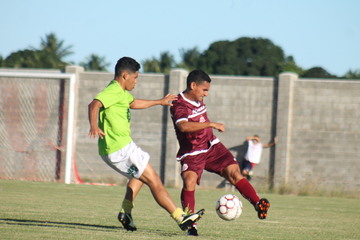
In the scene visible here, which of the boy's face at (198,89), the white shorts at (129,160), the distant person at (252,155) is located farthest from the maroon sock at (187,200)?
the distant person at (252,155)

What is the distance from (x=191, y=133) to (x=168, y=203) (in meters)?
1.21

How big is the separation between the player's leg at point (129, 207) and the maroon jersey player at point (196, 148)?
56cm

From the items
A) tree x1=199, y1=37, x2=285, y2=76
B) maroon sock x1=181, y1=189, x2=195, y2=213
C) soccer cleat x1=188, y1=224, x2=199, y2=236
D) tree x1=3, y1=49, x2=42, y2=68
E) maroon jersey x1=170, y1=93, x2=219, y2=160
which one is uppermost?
tree x1=199, y1=37, x2=285, y2=76

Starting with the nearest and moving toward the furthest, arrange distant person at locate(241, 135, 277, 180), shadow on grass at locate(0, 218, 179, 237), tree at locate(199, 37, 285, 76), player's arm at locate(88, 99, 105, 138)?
player's arm at locate(88, 99, 105, 138)
shadow on grass at locate(0, 218, 179, 237)
distant person at locate(241, 135, 277, 180)
tree at locate(199, 37, 285, 76)

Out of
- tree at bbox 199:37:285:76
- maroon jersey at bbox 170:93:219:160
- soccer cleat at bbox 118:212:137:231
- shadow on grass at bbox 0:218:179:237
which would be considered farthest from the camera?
tree at bbox 199:37:285:76

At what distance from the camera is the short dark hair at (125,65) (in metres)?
8.45

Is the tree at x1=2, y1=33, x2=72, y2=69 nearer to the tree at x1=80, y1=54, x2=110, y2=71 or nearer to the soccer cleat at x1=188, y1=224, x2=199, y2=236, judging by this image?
the tree at x1=80, y1=54, x2=110, y2=71

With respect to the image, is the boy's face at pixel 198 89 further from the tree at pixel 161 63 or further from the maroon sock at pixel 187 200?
the tree at pixel 161 63

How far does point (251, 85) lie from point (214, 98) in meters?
1.30

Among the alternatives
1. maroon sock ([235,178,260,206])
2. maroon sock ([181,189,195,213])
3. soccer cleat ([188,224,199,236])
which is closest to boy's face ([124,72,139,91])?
maroon sock ([181,189,195,213])

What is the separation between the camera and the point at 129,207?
8.51 m

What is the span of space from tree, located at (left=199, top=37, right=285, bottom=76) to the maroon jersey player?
173 ft

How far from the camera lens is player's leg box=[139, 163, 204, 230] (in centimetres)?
796

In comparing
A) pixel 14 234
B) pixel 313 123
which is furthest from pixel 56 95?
pixel 14 234
